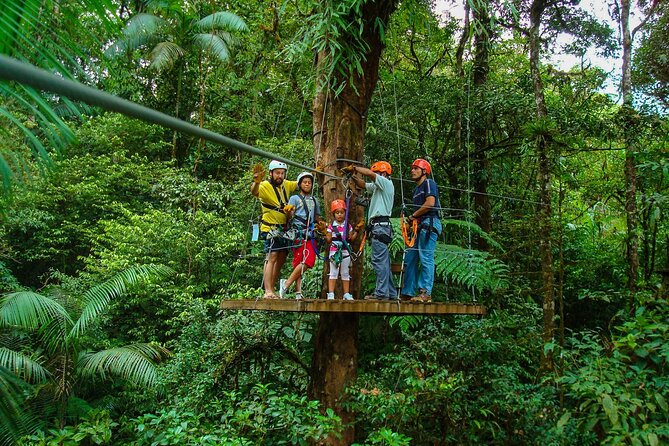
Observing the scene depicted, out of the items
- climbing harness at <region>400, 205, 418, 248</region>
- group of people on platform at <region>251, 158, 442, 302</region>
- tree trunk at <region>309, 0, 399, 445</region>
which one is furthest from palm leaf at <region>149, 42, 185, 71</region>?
climbing harness at <region>400, 205, 418, 248</region>

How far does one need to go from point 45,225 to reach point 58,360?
12.8 ft

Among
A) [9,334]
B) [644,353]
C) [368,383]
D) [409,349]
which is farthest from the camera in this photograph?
[9,334]

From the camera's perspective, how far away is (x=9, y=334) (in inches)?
291

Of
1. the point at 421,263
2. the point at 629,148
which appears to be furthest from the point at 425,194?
the point at 629,148

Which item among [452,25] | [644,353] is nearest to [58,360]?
[644,353]

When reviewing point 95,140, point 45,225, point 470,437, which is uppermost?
point 95,140

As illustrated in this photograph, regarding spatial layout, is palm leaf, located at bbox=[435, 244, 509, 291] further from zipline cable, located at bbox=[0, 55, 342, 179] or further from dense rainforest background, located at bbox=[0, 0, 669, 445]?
zipline cable, located at bbox=[0, 55, 342, 179]

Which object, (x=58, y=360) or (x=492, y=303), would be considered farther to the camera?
(x=492, y=303)

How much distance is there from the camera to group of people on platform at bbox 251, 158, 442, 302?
471cm

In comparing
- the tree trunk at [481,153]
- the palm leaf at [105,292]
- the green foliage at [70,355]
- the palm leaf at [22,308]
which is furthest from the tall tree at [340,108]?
the tree trunk at [481,153]

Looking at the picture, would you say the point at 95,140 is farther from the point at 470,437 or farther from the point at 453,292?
the point at 470,437

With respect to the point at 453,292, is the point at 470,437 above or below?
below

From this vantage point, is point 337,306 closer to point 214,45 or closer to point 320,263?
point 320,263

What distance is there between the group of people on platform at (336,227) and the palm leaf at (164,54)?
7.34m
